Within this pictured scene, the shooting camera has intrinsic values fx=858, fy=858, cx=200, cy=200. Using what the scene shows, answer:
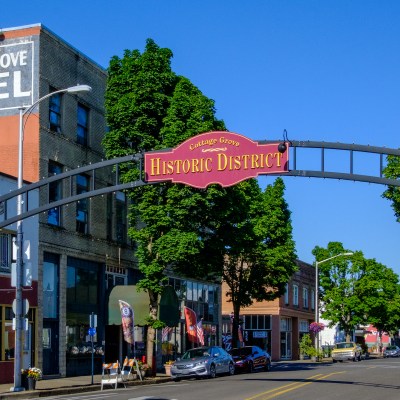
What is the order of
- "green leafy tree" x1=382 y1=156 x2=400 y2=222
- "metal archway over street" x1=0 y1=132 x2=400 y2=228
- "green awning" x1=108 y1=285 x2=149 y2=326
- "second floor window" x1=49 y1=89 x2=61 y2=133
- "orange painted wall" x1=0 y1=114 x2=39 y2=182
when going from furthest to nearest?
"green leafy tree" x1=382 y1=156 x2=400 y2=222 → "green awning" x1=108 y1=285 x2=149 y2=326 → "second floor window" x1=49 y1=89 x2=61 y2=133 → "orange painted wall" x1=0 y1=114 x2=39 y2=182 → "metal archway over street" x1=0 y1=132 x2=400 y2=228

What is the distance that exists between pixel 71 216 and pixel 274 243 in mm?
18943

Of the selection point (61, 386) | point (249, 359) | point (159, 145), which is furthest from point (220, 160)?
point (249, 359)

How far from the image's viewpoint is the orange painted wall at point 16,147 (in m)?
37.6

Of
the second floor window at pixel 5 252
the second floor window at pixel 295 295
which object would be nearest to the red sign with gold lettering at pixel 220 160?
the second floor window at pixel 5 252

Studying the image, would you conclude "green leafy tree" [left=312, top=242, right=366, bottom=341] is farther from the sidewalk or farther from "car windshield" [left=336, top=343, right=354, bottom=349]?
the sidewalk

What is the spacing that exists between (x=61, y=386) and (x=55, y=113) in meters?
13.6

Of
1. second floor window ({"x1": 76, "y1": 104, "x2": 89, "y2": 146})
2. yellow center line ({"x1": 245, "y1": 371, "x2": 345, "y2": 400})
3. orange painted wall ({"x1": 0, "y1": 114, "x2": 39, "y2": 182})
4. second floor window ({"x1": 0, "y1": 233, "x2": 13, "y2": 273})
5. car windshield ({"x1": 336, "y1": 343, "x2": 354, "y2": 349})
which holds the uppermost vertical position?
second floor window ({"x1": 76, "y1": 104, "x2": 89, "y2": 146})

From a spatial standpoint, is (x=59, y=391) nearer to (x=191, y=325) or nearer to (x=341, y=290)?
(x=191, y=325)

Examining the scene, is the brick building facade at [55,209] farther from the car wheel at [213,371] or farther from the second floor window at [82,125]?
the car wheel at [213,371]

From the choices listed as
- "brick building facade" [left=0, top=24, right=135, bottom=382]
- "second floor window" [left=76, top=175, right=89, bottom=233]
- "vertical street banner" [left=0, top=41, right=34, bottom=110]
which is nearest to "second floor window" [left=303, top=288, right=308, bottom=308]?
"brick building facade" [left=0, top=24, right=135, bottom=382]

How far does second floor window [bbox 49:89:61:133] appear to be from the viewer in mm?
39500

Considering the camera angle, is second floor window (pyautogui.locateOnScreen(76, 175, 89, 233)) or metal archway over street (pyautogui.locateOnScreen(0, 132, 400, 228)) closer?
metal archway over street (pyautogui.locateOnScreen(0, 132, 400, 228))

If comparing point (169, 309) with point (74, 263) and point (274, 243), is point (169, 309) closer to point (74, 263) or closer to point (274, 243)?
point (74, 263)

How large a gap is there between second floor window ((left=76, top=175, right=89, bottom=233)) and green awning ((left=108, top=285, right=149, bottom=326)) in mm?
3627
